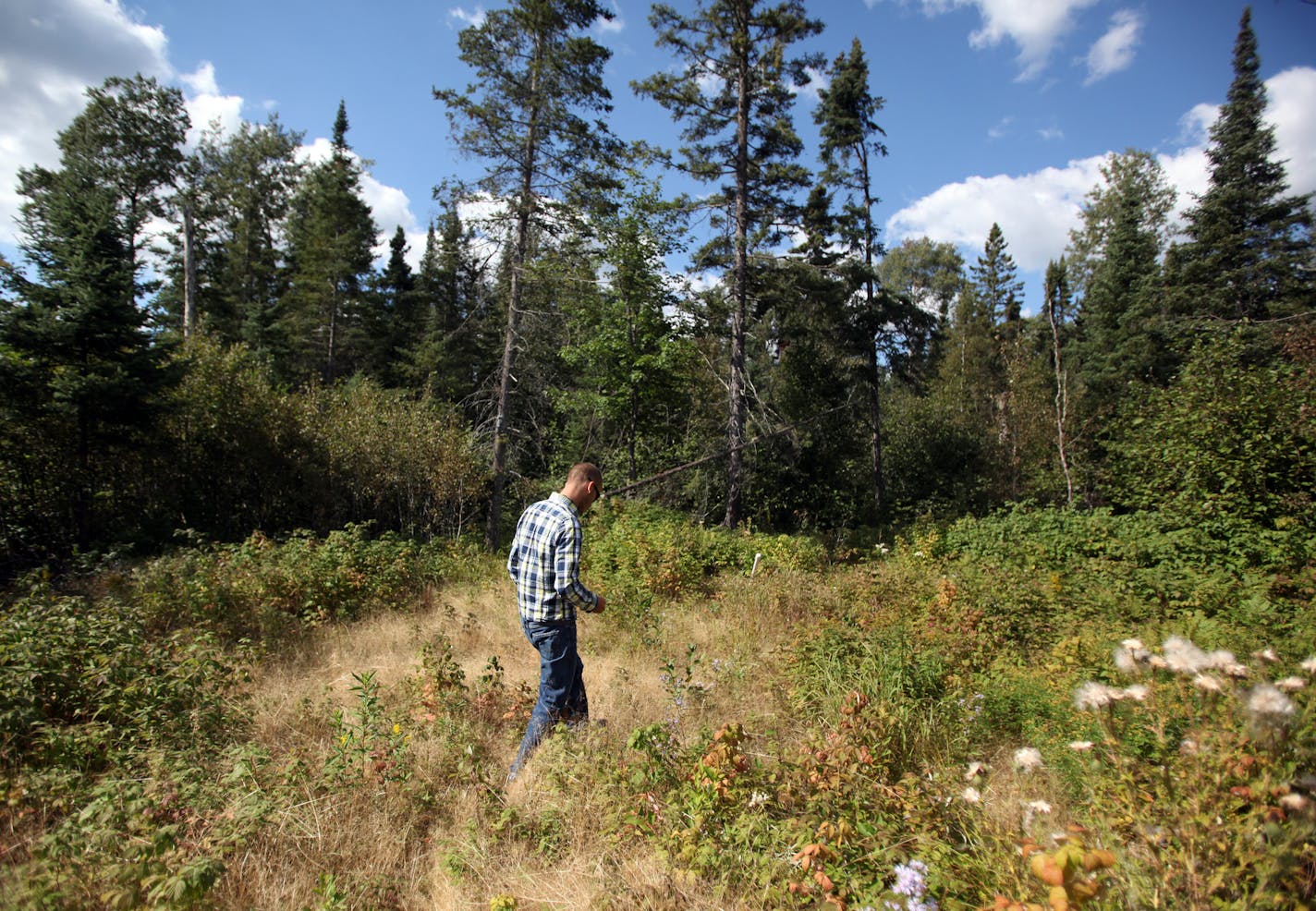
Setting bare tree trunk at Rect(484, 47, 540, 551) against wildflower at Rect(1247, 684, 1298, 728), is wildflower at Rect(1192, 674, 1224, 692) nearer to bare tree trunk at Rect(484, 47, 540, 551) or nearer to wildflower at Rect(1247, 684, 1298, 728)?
wildflower at Rect(1247, 684, 1298, 728)

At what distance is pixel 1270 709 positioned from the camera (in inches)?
61.5

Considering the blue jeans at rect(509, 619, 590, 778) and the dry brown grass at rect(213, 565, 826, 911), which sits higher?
the blue jeans at rect(509, 619, 590, 778)

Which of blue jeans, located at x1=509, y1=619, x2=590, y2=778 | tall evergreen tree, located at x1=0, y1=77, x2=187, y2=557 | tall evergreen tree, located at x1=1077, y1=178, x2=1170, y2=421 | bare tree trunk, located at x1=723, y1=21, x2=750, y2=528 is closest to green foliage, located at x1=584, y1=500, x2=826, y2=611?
bare tree trunk, located at x1=723, y1=21, x2=750, y2=528

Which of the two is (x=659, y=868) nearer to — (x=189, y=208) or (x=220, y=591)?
(x=220, y=591)

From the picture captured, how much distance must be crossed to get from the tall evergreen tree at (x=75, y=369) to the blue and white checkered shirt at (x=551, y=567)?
9278mm

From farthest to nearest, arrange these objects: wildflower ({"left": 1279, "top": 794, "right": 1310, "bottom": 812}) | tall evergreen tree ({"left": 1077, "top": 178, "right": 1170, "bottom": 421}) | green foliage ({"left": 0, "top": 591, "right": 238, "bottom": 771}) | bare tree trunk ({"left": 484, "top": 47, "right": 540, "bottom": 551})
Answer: tall evergreen tree ({"left": 1077, "top": 178, "right": 1170, "bottom": 421})
bare tree trunk ({"left": 484, "top": 47, "right": 540, "bottom": 551})
green foliage ({"left": 0, "top": 591, "right": 238, "bottom": 771})
wildflower ({"left": 1279, "top": 794, "right": 1310, "bottom": 812})

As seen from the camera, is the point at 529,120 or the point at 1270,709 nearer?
the point at 1270,709

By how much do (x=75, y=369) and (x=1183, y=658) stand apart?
41.6 feet

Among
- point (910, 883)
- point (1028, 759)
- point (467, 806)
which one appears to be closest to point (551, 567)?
point (467, 806)

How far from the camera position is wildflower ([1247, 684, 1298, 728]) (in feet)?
5.06

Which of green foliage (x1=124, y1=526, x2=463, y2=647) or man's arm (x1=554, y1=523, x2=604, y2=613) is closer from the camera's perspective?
man's arm (x1=554, y1=523, x2=604, y2=613)

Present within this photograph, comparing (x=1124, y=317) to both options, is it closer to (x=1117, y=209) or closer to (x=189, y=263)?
(x=1117, y=209)

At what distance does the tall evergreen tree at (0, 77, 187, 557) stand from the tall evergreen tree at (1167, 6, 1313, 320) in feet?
84.4

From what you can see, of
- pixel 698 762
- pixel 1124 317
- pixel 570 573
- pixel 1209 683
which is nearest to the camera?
pixel 1209 683
